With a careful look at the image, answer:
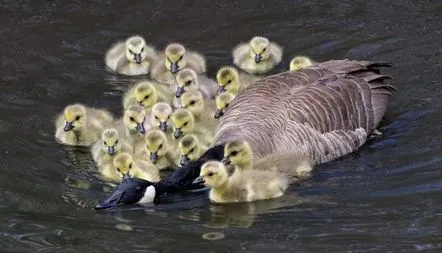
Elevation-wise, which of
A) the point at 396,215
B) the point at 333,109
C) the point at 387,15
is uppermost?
the point at 387,15

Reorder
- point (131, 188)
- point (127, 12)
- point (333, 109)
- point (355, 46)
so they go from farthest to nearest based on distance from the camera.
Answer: point (127, 12)
point (355, 46)
point (333, 109)
point (131, 188)

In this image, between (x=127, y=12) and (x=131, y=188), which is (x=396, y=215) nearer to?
(x=131, y=188)

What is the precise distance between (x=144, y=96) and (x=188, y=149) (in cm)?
108

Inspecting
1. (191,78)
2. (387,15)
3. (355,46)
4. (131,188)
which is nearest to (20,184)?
(131,188)

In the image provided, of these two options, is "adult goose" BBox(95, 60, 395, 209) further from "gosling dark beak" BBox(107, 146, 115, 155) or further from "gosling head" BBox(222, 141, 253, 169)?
"gosling dark beak" BBox(107, 146, 115, 155)

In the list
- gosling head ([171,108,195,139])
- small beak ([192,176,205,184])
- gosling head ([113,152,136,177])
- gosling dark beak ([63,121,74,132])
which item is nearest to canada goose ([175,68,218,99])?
gosling head ([171,108,195,139])

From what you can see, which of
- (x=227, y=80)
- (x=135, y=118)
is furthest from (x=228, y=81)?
(x=135, y=118)

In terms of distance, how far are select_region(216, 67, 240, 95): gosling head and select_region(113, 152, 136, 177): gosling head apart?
1619 millimetres

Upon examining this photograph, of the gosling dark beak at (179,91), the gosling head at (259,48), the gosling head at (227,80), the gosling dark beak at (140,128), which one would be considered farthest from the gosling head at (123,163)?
the gosling head at (259,48)

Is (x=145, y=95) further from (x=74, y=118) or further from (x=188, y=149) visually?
(x=188, y=149)

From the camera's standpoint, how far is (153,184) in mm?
7035

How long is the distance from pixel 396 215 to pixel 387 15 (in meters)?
4.19

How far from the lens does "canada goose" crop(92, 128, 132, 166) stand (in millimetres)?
7605

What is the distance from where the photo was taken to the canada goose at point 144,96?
8422 mm
